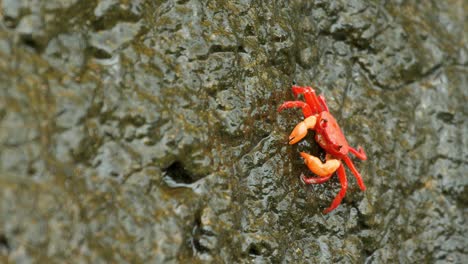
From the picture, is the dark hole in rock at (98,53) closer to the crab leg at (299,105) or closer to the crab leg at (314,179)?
the crab leg at (299,105)

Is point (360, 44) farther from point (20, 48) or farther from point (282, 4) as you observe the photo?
point (20, 48)

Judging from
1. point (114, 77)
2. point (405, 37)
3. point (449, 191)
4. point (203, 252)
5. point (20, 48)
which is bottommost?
point (449, 191)

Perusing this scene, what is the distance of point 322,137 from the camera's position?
3.63 m

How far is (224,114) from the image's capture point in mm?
3279

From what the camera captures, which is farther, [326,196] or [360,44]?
[360,44]

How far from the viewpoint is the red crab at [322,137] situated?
3555mm

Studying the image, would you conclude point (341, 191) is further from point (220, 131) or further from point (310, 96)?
point (220, 131)

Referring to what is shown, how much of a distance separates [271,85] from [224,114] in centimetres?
43

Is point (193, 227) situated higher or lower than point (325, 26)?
lower

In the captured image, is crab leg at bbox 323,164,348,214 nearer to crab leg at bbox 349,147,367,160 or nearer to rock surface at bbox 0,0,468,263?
rock surface at bbox 0,0,468,263

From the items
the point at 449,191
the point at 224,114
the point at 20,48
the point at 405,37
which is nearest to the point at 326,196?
the point at 224,114

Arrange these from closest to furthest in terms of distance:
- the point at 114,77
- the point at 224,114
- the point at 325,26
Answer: the point at 114,77
the point at 224,114
the point at 325,26

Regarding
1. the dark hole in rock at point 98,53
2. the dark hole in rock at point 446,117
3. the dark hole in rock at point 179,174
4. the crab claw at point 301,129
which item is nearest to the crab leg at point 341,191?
the crab claw at point 301,129

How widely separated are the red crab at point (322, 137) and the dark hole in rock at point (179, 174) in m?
0.73
